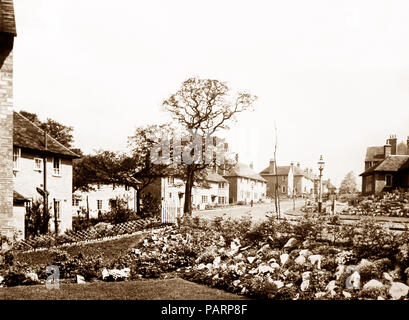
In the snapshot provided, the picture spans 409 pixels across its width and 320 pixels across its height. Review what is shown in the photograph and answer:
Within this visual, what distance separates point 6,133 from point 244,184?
6403cm

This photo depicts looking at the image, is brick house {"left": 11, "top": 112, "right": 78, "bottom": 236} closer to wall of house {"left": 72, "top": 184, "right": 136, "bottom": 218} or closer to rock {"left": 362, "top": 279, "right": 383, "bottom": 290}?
wall of house {"left": 72, "top": 184, "right": 136, "bottom": 218}

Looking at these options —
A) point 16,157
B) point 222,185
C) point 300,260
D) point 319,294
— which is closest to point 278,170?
point 222,185

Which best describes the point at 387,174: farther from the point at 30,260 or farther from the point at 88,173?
the point at 30,260

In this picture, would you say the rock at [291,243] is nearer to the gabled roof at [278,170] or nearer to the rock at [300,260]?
the rock at [300,260]

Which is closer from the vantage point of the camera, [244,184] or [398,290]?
[398,290]

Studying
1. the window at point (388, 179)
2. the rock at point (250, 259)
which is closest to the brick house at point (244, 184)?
the window at point (388, 179)

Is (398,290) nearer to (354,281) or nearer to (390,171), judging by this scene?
(354,281)

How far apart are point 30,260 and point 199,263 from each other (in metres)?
7.83

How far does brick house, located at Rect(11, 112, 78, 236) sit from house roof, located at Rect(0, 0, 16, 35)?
35.7 feet

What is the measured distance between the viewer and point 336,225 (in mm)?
13656

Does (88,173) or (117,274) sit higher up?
(88,173)

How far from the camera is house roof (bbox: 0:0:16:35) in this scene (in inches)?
671

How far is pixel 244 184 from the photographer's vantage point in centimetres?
7844
